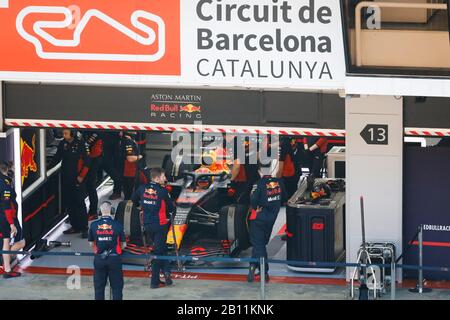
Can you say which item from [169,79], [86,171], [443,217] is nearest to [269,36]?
[169,79]

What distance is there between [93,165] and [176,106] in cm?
314

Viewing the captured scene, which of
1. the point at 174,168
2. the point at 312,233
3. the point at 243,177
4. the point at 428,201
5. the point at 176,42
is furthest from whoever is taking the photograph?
the point at 174,168

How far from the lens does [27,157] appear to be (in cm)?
1711

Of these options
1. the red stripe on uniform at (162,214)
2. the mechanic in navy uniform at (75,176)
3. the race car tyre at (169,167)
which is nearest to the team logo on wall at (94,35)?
the red stripe on uniform at (162,214)

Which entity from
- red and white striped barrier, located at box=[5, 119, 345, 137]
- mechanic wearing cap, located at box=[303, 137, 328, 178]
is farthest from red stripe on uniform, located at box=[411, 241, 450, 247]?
mechanic wearing cap, located at box=[303, 137, 328, 178]

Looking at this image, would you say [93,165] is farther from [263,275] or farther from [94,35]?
[263,275]

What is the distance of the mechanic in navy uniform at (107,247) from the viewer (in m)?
14.3

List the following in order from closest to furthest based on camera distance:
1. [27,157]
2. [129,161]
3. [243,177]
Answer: [27,157]
[243,177]
[129,161]

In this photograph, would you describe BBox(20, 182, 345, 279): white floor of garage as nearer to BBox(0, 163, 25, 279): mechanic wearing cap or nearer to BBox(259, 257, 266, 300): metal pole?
BBox(0, 163, 25, 279): mechanic wearing cap

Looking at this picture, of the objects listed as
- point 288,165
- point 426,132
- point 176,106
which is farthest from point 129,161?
point 426,132

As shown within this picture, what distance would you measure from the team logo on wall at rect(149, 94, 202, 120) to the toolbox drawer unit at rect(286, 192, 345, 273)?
182cm

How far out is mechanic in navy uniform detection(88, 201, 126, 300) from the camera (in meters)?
14.3

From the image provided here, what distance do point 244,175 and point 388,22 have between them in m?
5.19

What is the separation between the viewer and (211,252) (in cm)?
1664
